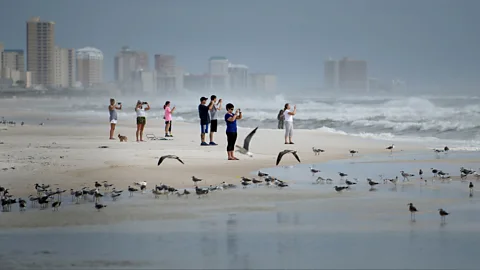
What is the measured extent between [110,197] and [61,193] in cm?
72

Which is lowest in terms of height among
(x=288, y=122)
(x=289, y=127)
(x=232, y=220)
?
(x=232, y=220)

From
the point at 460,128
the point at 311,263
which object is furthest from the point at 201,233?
the point at 460,128

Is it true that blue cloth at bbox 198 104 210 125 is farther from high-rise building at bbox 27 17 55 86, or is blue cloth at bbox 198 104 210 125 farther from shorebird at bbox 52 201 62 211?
high-rise building at bbox 27 17 55 86

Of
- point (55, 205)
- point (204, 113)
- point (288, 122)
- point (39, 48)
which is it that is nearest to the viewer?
point (55, 205)

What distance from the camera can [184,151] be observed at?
17.3 meters

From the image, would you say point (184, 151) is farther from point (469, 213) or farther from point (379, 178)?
point (469, 213)

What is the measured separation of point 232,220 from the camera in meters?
8.84

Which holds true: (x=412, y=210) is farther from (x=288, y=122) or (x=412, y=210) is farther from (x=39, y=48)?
(x=39, y=48)

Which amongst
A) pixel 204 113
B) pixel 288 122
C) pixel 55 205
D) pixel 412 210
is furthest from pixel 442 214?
pixel 288 122

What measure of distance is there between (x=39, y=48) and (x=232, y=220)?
171689mm

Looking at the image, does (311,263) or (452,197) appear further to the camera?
(452,197)

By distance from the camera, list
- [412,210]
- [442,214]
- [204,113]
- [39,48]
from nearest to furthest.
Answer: [442,214]
[412,210]
[204,113]
[39,48]

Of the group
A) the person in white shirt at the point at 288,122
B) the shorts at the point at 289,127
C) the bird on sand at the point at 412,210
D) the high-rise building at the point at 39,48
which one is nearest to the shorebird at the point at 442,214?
the bird on sand at the point at 412,210

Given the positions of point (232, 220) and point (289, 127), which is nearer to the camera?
point (232, 220)
